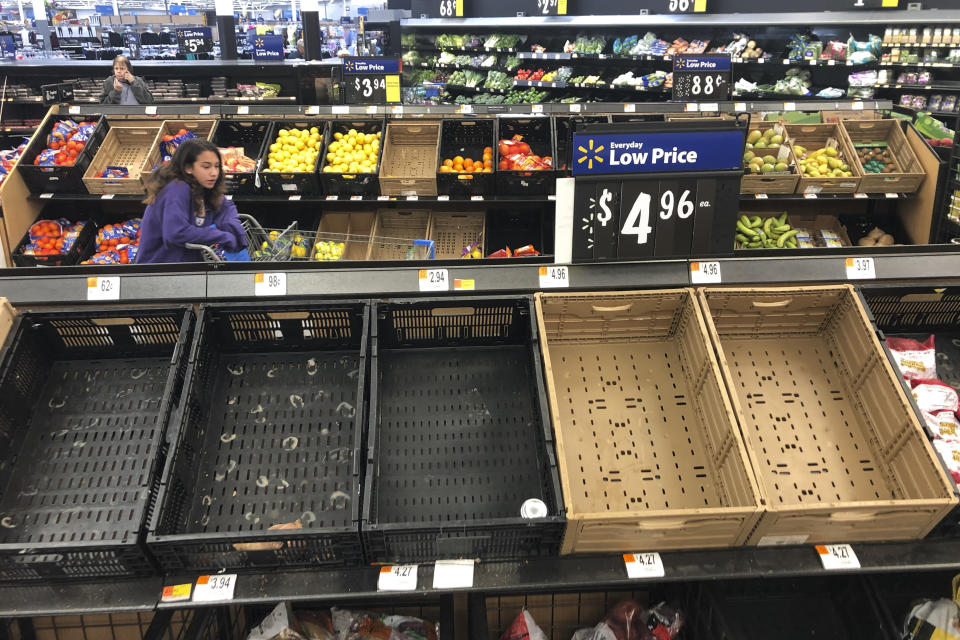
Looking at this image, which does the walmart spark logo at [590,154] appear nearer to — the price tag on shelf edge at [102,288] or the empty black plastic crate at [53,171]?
the price tag on shelf edge at [102,288]

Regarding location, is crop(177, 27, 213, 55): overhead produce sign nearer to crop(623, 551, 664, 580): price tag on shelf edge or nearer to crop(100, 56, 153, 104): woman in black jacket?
crop(100, 56, 153, 104): woman in black jacket

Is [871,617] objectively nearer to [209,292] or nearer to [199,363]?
[199,363]

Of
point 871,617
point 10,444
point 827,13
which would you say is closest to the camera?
point 10,444

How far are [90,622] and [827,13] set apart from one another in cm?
907

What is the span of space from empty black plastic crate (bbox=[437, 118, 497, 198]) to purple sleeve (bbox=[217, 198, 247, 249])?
1.76m

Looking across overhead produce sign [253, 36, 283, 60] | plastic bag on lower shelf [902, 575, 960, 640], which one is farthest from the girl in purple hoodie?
overhead produce sign [253, 36, 283, 60]

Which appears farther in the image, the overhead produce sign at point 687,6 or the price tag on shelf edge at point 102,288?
the overhead produce sign at point 687,6

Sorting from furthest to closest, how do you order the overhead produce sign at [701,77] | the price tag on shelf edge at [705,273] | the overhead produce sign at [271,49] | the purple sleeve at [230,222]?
the overhead produce sign at [271,49] < the overhead produce sign at [701,77] < the purple sleeve at [230,222] < the price tag on shelf edge at [705,273]

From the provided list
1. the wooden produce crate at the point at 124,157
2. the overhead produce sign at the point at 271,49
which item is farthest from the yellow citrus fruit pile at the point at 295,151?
the overhead produce sign at the point at 271,49

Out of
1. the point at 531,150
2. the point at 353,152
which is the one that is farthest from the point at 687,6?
the point at 353,152

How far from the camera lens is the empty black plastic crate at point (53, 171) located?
178 inches

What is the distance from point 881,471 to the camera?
1.77 m

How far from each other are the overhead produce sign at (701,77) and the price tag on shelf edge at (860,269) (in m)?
3.92

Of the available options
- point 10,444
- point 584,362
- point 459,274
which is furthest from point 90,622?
point 584,362
